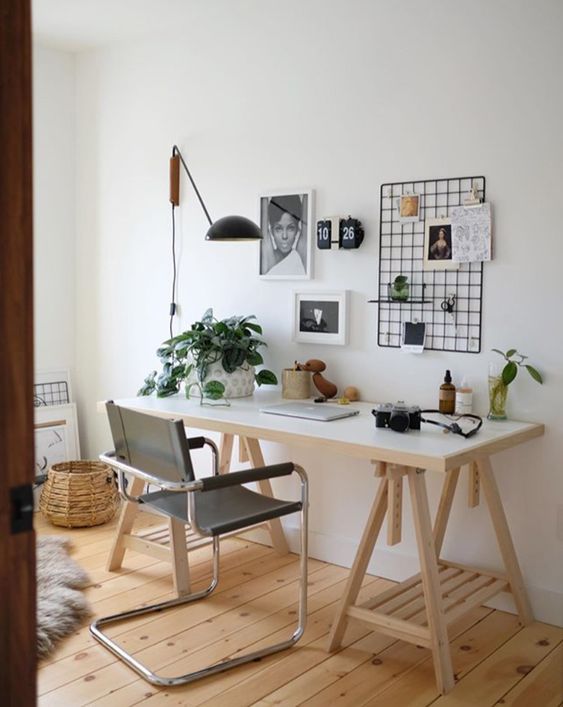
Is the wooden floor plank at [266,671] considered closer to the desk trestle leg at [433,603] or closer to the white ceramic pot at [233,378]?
the desk trestle leg at [433,603]

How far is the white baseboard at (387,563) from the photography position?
2.77 m

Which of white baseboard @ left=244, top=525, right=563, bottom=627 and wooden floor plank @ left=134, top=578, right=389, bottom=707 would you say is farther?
white baseboard @ left=244, top=525, right=563, bottom=627

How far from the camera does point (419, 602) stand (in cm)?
266

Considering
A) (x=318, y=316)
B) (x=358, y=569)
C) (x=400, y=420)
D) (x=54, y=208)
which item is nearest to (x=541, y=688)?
(x=358, y=569)

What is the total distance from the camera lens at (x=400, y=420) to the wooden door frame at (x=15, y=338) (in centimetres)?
161

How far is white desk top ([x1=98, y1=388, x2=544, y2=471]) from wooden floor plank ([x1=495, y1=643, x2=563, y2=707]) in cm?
68

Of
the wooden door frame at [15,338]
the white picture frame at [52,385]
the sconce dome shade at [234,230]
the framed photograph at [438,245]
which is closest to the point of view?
the wooden door frame at [15,338]

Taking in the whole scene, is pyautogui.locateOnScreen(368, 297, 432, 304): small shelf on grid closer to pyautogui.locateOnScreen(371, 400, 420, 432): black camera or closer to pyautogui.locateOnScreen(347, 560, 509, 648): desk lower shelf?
pyautogui.locateOnScreen(371, 400, 420, 432): black camera

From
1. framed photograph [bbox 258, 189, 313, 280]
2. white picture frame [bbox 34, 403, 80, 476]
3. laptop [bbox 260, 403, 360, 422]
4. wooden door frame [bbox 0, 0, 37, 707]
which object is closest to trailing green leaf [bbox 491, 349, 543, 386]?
laptop [bbox 260, 403, 360, 422]

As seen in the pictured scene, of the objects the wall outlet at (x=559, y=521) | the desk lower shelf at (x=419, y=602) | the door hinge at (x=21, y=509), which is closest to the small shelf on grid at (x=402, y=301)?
the wall outlet at (x=559, y=521)

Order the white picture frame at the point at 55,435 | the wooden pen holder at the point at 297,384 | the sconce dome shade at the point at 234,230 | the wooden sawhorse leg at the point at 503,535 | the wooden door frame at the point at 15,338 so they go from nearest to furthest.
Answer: the wooden door frame at the point at 15,338
the wooden sawhorse leg at the point at 503,535
the sconce dome shade at the point at 234,230
the wooden pen holder at the point at 297,384
the white picture frame at the point at 55,435

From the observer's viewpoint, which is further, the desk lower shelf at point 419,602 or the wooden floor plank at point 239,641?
the desk lower shelf at point 419,602

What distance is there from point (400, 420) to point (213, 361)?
97cm

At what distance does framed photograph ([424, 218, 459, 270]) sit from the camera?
2.94m
